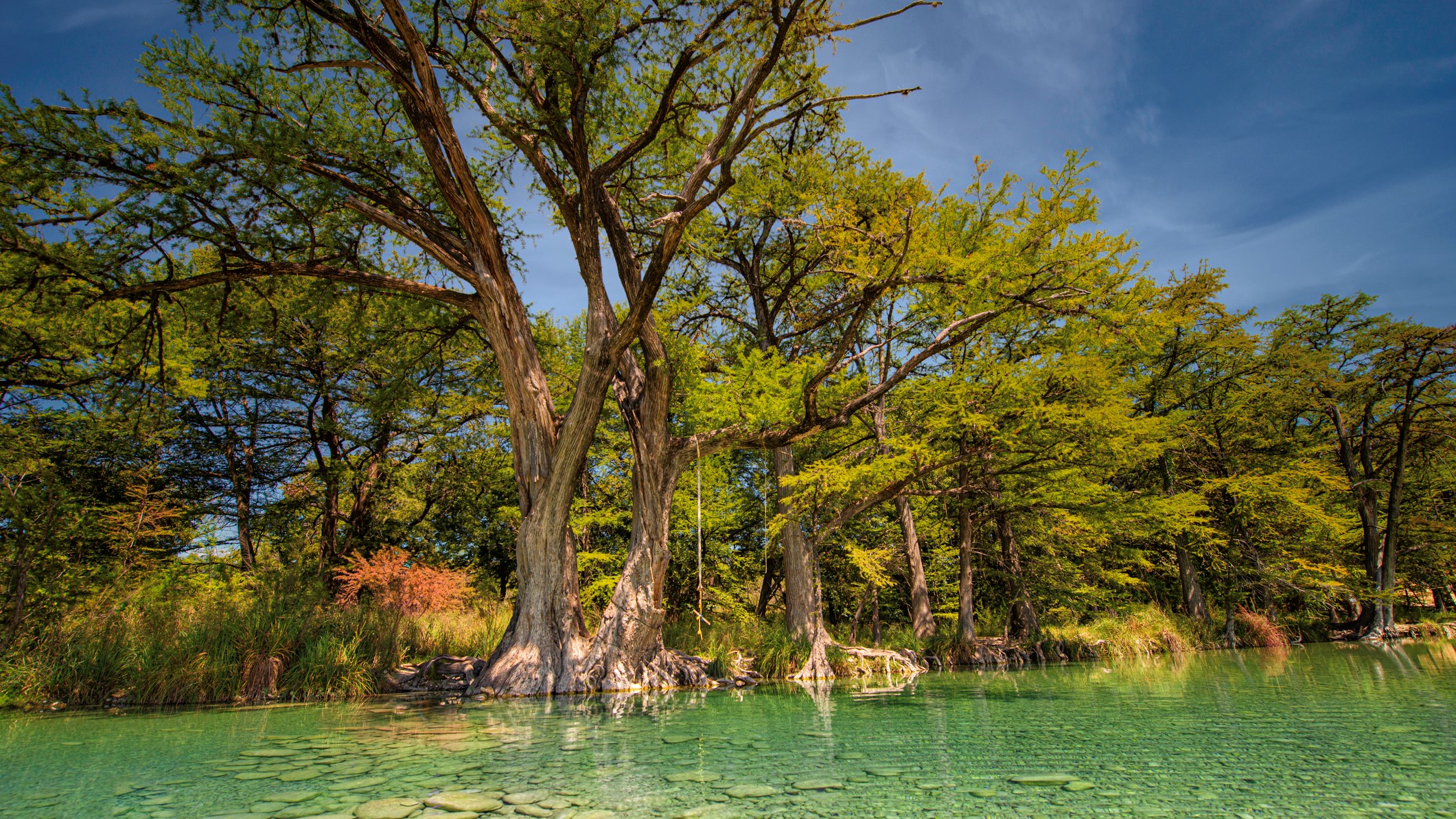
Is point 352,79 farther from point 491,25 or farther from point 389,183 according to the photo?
point 491,25

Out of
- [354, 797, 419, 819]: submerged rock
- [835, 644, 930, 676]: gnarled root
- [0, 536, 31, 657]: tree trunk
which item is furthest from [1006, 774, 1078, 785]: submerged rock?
[0, 536, 31, 657]: tree trunk

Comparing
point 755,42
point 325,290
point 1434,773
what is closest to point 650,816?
point 1434,773

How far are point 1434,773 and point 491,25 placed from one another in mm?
11775

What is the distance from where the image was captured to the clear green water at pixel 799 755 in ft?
9.27

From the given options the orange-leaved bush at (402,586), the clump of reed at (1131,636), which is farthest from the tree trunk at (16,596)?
the clump of reed at (1131,636)

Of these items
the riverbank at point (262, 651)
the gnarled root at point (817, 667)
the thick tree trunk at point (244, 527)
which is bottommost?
the gnarled root at point (817, 667)

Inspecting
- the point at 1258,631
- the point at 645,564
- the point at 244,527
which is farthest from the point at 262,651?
the point at 1258,631

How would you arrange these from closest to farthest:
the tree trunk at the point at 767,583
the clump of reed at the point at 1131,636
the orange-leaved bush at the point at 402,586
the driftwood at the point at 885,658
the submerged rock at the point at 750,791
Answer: the submerged rock at the point at 750,791
the driftwood at the point at 885,658
the orange-leaved bush at the point at 402,586
the clump of reed at the point at 1131,636
the tree trunk at the point at 767,583

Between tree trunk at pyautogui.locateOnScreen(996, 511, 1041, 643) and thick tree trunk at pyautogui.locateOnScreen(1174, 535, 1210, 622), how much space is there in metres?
4.39

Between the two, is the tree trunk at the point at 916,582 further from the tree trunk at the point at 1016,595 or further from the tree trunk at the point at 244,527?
the tree trunk at the point at 244,527

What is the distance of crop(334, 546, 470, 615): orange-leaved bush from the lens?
12438 millimetres

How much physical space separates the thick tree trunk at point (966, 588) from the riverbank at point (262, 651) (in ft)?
3.62

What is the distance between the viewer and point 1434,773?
2.99 metres

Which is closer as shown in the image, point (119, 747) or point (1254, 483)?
point (119, 747)
